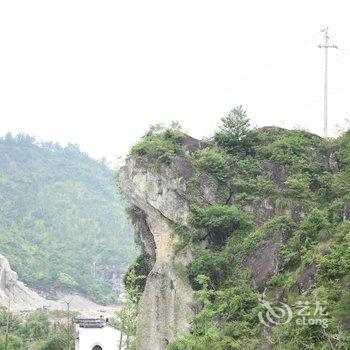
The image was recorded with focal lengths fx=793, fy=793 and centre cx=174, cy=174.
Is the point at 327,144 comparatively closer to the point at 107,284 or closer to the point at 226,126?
the point at 226,126

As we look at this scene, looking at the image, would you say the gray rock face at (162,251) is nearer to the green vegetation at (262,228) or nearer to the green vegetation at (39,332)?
the green vegetation at (262,228)

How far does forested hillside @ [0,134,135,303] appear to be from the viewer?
95688mm

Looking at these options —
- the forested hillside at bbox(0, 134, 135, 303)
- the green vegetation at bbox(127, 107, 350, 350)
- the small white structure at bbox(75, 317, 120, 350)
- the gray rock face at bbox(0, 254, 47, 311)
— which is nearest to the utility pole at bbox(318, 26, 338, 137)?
the green vegetation at bbox(127, 107, 350, 350)

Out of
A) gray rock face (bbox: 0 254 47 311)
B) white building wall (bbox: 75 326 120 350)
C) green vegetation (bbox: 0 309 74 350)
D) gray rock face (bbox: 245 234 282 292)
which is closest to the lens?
gray rock face (bbox: 245 234 282 292)

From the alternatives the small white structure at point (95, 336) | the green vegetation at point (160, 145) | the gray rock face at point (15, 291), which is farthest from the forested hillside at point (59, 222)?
the green vegetation at point (160, 145)

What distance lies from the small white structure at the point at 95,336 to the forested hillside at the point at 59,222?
199 feet


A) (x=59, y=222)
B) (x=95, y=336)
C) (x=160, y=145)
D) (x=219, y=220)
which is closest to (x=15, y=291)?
(x=59, y=222)

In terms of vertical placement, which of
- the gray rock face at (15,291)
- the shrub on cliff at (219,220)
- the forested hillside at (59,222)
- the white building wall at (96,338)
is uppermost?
the forested hillside at (59,222)

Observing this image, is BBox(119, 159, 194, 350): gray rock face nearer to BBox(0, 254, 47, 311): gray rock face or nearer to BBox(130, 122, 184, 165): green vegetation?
BBox(130, 122, 184, 165): green vegetation

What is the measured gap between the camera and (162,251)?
26.7 metres

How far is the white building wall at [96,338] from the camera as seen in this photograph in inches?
1280

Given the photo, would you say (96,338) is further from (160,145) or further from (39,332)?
(39,332)

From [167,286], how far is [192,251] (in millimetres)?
1424

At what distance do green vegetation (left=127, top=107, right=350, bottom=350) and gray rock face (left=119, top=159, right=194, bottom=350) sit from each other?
0.43 metres
